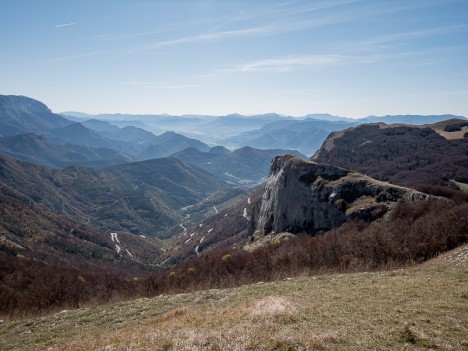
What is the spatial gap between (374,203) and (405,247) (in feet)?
111

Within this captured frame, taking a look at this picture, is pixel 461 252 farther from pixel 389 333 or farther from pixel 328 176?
pixel 328 176

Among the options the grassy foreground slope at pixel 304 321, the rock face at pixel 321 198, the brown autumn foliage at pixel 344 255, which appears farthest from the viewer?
the rock face at pixel 321 198

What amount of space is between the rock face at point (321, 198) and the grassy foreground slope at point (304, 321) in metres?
42.4

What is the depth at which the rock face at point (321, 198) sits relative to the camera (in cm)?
7239

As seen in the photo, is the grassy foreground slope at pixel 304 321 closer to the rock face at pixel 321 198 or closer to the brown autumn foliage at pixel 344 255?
the brown autumn foliage at pixel 344 255

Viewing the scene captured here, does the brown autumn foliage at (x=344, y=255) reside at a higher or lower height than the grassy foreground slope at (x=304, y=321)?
lower

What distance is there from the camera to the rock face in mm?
72387

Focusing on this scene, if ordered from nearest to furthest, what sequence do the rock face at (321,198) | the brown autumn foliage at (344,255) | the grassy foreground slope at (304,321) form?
the grassy foreground slope at (304,321) < the brown autumn foliage at (344,255) < the rock face at (321,198)

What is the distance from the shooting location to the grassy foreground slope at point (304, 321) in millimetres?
16203

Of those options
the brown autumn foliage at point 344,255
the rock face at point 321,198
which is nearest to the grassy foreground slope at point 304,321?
the brown autumn foliage at point 344,255

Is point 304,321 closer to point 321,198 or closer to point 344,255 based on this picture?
point 344,255

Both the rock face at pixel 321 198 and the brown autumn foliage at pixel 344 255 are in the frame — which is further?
the rock face at pixel 321 198

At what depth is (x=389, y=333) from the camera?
16.5 m

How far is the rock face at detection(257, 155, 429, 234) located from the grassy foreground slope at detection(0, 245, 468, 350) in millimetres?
42371
